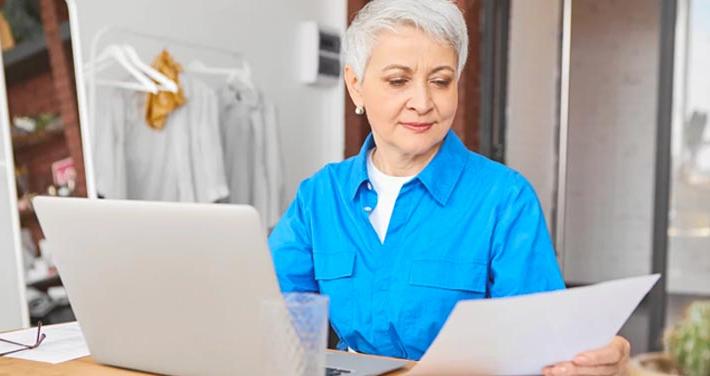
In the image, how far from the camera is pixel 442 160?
154cm

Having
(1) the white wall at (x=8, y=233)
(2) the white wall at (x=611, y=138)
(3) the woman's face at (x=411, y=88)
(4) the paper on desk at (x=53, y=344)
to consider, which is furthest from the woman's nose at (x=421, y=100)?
(2) the white wall at (x=611, y=138)

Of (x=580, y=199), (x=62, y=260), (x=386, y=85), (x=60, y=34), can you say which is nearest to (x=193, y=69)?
(x=60, y=34)

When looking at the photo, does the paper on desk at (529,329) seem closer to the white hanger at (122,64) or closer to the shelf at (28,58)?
the shelf at (28,58)

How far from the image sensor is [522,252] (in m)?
1.44

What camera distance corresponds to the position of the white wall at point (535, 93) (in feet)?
15.6

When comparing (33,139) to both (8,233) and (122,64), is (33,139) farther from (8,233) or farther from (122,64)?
(122,64)

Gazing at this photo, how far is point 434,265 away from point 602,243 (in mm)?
4857

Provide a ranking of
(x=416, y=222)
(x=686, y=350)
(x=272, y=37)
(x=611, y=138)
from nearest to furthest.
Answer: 1. (x=686, y=350)
2. (x=416, y=222)
3. (x=272, y=37)
4. (x=611, y=138)

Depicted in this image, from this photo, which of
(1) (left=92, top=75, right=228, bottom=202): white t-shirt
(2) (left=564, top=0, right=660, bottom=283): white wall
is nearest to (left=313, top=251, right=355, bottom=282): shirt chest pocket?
(1) (left=92, top=75, right=228, bottom=202): white t-shirt

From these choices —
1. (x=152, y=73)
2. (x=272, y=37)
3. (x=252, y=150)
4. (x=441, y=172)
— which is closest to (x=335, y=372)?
(x=441, y=172)

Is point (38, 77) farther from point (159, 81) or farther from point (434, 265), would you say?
point (434, 265)

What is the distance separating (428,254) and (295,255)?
28cm

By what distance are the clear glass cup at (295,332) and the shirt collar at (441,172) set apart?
0.60m

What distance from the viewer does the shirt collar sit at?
4.97 ft
